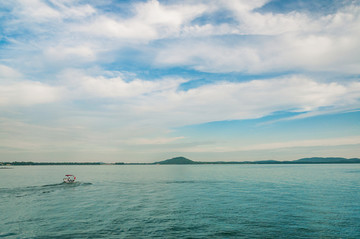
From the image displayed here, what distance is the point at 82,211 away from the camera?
4462cm

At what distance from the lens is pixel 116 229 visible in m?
33.0

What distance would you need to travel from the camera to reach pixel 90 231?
3195 cm

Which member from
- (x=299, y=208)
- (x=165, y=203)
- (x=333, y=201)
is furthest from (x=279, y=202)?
(x=165, y=203)

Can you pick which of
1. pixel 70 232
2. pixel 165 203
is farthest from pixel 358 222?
pixel 70 232

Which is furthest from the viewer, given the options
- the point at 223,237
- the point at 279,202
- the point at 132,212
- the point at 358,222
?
the point at 279,202

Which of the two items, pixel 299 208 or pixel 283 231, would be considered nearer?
pixel 283 231

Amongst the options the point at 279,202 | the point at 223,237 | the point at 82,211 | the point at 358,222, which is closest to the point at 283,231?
the point at 223,237

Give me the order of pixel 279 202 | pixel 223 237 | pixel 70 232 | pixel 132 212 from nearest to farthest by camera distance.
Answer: pixel 223 237
pixel 70 232
pixel 132 212
pixel 279 202

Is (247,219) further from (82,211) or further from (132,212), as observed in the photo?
(82,211)

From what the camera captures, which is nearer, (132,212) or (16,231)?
(16,231)

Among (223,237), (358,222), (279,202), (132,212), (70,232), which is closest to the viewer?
(223,237)

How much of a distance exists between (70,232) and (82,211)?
13853 millimetres

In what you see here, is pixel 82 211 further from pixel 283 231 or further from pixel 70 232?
pixel 283 231

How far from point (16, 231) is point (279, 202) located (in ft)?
171
